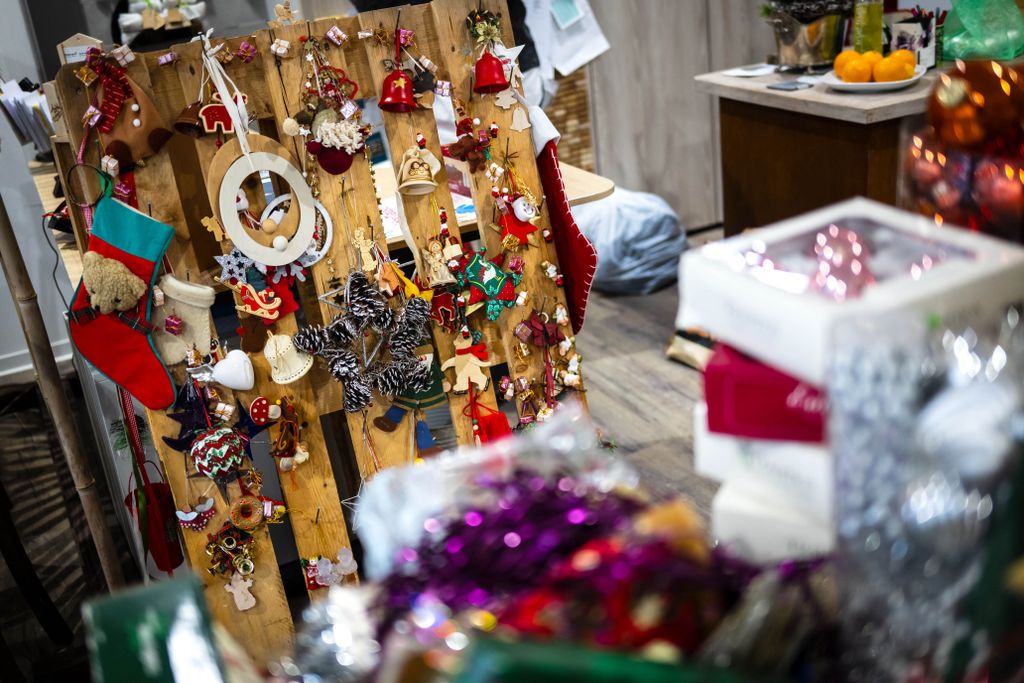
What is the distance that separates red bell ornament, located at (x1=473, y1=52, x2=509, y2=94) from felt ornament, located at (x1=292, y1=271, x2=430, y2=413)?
0.46 meters

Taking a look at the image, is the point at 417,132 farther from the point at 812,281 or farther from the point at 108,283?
the point at 812,281

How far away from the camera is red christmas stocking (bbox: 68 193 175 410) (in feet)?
5.70

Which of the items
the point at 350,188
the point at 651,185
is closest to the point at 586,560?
the point at 350,188

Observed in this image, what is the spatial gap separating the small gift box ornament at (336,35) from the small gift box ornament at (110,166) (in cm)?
46

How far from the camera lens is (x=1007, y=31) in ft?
9.05

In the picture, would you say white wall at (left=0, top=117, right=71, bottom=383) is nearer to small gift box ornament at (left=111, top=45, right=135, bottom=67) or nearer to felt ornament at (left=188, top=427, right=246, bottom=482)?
felt ornament at (left=188, top=427, right=246, bottom=482)

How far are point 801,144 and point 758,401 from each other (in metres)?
2.65

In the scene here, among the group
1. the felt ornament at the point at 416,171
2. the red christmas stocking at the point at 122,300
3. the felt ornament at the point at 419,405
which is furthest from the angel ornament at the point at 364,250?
the red christmas stocking at the point at 122,300

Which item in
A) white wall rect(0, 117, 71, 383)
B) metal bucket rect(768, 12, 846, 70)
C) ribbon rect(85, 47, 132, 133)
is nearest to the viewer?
ribbon rect(85, 47, 132, 133)

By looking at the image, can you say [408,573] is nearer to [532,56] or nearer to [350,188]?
[350,188]

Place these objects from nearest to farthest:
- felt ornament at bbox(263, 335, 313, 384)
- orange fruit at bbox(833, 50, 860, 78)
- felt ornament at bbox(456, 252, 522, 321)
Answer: felt ornament at bbox(263, 335, 313, 384)
felt ornament at bbox(456, 252, 522, 321)
orange fruit at bbox(833, 50, 860, 78)

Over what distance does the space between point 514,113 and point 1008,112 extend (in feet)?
3.93

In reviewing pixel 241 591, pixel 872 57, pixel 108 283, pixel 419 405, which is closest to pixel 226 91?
pixel 108 283

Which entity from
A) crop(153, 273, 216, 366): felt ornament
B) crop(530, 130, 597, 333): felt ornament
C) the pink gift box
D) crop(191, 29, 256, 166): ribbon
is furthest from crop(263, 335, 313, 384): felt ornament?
the pink gift box
